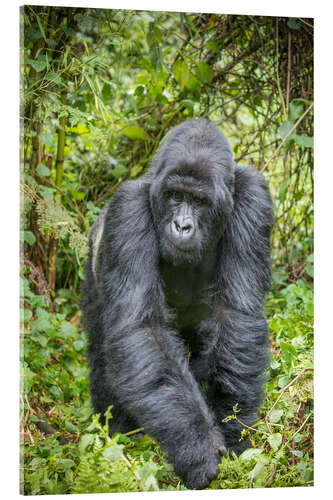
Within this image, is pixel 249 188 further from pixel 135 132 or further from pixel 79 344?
pixel 79 344

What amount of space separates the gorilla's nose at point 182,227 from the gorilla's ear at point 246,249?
1.28ft

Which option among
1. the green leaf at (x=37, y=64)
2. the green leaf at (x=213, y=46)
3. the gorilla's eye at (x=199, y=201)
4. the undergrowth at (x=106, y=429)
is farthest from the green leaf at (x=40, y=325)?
the green leaf at (x=213, y=46)

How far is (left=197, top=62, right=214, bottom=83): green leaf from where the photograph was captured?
4633 mm

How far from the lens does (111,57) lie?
463 centimetres

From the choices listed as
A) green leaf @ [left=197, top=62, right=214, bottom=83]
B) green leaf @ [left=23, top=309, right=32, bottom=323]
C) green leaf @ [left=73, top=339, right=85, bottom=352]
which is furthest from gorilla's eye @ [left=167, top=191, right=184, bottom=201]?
green leaf @ [left=73, top=339, right=85, bottom=352]

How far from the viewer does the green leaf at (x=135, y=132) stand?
16.7 feet

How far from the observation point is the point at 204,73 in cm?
468

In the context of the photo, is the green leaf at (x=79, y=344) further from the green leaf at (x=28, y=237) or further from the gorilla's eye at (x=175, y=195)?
the gorilla's eye at (x=175, y=195)

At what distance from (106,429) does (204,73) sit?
107 inches

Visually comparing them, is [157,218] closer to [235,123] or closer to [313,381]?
[313,381]

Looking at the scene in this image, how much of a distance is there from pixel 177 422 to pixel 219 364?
0.57 m

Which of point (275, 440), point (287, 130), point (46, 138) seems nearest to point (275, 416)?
point (275, 440)
